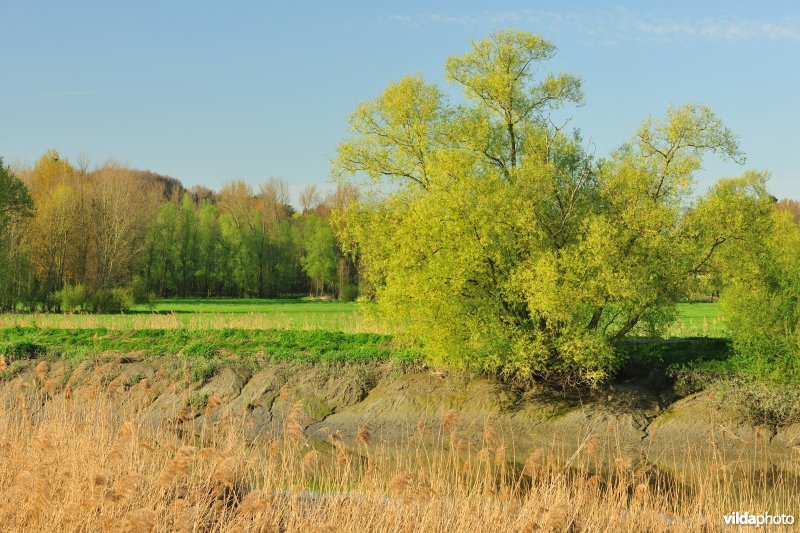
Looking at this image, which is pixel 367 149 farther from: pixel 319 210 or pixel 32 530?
pixel 319 210

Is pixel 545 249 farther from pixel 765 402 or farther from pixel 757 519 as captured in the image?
pixel 757 519

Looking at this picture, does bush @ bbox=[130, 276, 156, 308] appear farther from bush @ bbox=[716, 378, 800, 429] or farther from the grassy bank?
bush @ bbox=[716, 378, 800, 429]

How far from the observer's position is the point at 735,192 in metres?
22.0

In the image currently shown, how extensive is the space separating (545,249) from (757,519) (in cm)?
1094

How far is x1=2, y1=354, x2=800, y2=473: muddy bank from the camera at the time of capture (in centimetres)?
1828

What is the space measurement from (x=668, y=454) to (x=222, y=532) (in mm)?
12959

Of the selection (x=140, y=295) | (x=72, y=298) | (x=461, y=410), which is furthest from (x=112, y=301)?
(x=461, y=410)

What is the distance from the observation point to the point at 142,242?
78.1 m

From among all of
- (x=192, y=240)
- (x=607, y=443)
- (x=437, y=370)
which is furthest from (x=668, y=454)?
(x=192, y=240)

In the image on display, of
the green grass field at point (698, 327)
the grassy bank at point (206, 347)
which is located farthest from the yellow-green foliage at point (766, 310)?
the grassy bank at point (206, 347)

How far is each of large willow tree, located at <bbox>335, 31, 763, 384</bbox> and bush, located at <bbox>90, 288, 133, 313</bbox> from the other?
35.5m

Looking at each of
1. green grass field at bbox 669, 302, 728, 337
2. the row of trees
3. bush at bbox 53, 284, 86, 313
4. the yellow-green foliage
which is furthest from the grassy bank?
the row of trees

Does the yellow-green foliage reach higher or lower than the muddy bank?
higher

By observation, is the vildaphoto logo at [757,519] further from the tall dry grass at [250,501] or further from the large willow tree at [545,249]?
the large willow tree at [545,249]
